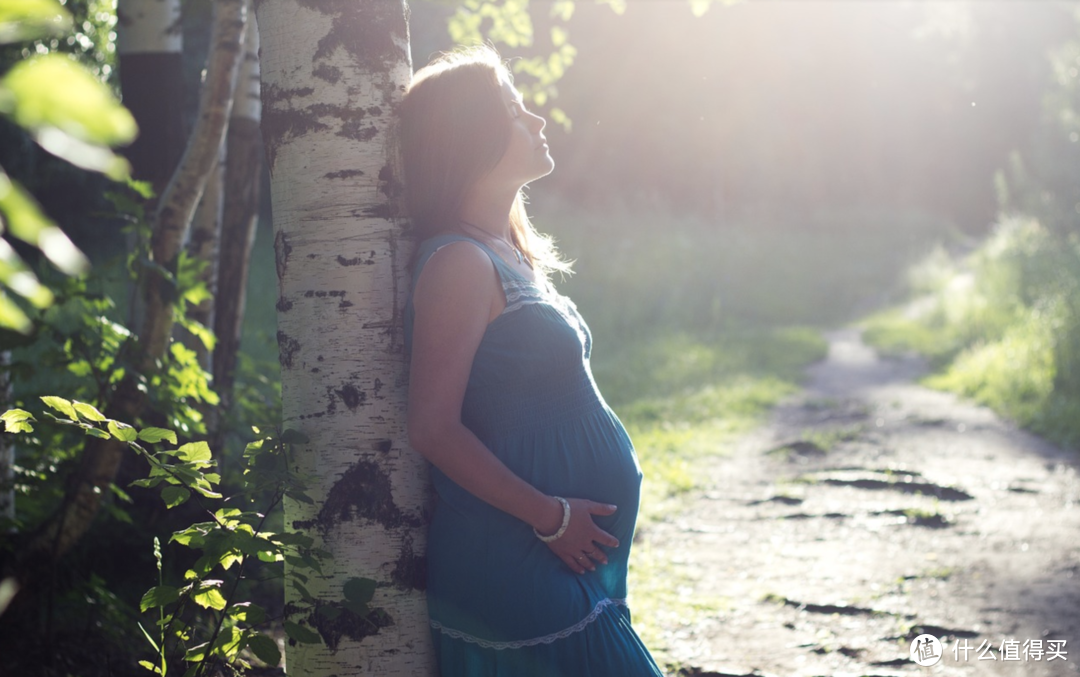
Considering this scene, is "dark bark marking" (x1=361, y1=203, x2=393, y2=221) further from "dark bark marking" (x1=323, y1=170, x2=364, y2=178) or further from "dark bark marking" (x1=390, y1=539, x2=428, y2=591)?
"dark bark marking" (x1=390, y1=539, x2=428, y2=591)

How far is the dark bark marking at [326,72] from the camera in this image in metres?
1.89

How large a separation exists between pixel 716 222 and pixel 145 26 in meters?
23.7

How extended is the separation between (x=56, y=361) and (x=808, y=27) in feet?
106

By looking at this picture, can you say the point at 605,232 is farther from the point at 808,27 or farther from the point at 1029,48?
the point at 1029,48

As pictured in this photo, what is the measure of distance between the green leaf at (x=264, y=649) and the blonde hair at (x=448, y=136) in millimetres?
952

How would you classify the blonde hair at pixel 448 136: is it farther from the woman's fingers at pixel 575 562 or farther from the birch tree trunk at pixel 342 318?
the woman's fingers at pixel 575 562

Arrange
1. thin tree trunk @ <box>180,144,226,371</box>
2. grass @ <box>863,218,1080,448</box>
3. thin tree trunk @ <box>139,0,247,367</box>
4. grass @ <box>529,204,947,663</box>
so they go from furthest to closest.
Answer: grass @ <box>863,218,1080,448</box>, grass @ <box>529,204,947,663</box>, thin tree trunk @ <box>180,144,226,371</box>, thin tree trunk @ <box>139,0,247,367</box>

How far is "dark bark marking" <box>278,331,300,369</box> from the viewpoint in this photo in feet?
6.35

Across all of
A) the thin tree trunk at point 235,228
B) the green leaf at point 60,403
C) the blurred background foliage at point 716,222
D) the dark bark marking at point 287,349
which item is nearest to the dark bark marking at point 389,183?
the dark bark marking at point 287,349

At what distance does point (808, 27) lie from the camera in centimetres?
3098

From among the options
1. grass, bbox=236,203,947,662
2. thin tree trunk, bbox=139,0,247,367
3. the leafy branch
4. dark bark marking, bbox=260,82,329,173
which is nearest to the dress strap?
dark bark marking, bbox=260,82,329,173

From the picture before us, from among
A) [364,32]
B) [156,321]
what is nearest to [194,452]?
[364,32]

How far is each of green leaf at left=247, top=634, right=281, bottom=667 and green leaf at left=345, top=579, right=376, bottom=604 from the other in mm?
174

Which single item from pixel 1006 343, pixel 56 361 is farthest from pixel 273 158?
pixel 1006 343
